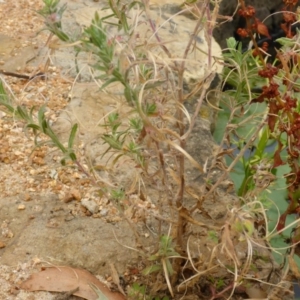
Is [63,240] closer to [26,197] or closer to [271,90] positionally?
[26,197]

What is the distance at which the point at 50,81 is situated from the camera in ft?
7.49

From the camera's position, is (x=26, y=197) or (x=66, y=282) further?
(x=26, y=197)

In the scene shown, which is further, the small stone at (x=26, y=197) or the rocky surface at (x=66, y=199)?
the small stone at (x=26, y=197)

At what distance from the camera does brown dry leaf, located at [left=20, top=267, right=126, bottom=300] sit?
1560mm

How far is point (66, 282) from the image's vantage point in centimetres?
158

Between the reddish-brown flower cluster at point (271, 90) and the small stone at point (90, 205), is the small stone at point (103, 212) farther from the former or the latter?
the reddish-brown flower cluster at point (271, 90)

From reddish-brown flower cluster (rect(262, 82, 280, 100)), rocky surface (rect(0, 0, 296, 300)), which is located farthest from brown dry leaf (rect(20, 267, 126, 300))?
reddish-brown flower cluster (rect(262, 82, 280, 100))

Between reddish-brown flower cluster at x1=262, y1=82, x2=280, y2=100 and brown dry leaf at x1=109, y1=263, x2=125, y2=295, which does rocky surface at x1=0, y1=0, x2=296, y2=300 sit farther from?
reddish-brown flower cluster at x1=262, y1=82, x2=280, y2=100

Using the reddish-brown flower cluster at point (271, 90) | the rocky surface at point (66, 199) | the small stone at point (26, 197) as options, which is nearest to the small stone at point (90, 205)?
the rocky surface at point (66, 199)

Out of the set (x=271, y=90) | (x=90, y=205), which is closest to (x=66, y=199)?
(x=90, y=205)

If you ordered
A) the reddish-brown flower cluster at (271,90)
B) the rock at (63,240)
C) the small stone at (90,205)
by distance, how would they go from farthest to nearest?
the small stone at (90,205)
the rock at (63,240)
the reddish-brown flower cluster at (271,90)

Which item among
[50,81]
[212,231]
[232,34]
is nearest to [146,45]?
[212,231]

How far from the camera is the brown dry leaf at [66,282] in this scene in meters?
1.56

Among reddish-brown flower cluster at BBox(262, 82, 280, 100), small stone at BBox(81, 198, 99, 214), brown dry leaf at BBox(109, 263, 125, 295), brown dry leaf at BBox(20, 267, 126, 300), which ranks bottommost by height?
brown dry leaf at BBox(20, 267, 126, 300)
